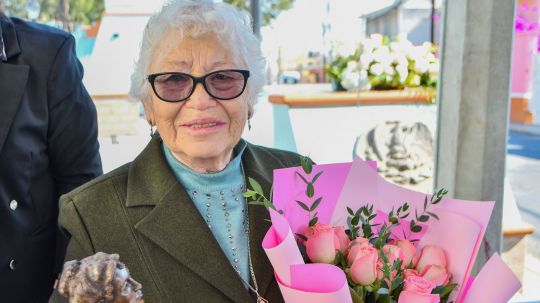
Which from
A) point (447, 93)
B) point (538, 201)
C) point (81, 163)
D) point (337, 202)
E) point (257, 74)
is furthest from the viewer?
point (538, 201)

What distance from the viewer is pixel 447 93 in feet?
9.80

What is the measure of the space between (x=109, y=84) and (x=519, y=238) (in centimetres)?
307

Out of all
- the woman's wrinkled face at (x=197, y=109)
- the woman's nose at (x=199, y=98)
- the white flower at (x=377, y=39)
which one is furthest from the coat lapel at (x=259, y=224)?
the white flower at (x=377, y=39)

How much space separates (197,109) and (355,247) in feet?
1.68

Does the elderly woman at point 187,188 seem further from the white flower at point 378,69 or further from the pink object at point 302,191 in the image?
the white flower at point 378,69

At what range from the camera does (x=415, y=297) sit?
0.75m

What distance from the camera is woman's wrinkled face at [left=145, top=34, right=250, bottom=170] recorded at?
1.16 metres

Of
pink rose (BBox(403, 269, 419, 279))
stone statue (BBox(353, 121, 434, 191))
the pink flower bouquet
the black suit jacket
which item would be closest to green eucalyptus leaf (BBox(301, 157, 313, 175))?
the pink flower bouquet

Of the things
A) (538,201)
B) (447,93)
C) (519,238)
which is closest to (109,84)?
(447,93)

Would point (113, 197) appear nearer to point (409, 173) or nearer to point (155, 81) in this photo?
point (155, 81)

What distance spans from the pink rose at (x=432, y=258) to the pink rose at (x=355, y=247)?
0.11 meters

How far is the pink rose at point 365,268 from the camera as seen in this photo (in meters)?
0.78

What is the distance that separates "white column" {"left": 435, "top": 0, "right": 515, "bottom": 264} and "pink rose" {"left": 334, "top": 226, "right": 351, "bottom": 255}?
2217 millimetres

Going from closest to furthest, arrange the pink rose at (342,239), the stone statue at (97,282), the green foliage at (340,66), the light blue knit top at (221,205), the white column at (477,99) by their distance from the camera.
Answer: the stone statue at (97,282) → the pink rose at (342,239) → the light blue knit top at (221,205) → the white column at (477,99) → the green foliage at (340,66)
